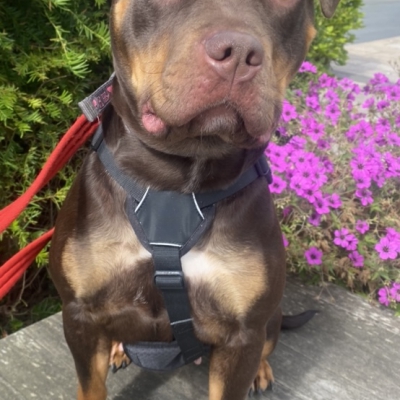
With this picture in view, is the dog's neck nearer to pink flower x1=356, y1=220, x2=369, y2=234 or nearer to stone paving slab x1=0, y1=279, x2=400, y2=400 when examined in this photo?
stone paving slab x1=0, y1=279, x2=400, y2=400

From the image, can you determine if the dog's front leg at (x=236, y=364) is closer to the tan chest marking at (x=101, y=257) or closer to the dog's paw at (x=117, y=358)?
the tan chest marking at (x=101, y=257)

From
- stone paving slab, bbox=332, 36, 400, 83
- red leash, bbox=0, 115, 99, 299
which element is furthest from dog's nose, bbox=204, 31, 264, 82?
stone paving slab, bbox=332, 36, 400, 83

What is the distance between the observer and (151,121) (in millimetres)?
1825

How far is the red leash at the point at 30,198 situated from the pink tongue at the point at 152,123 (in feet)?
1.81

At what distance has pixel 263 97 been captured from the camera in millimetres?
1683

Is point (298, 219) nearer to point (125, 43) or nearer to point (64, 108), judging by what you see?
point (64, 108)

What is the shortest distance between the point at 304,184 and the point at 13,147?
5.07 feet

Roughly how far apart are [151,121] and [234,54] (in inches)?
15.7

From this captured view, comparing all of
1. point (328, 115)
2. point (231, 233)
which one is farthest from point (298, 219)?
point (231, 233)

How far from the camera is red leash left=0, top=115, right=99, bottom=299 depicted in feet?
7.06

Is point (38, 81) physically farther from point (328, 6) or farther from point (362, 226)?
point (362, 226)

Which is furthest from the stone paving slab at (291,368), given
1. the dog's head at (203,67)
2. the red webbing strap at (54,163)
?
the dog's head at (203,67)

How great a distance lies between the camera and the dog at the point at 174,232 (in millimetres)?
1859

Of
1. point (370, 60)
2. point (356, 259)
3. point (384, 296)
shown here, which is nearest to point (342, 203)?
point (356, 259)
